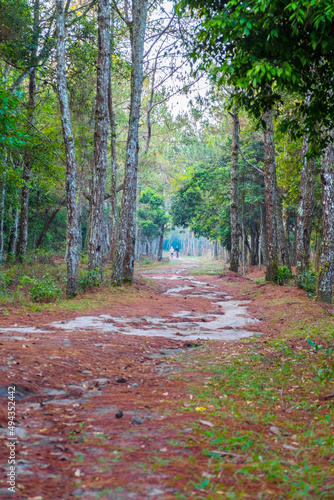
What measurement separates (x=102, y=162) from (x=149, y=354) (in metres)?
8.98

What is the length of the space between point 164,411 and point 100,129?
11640 mm

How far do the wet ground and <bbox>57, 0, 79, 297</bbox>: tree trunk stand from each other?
398cm

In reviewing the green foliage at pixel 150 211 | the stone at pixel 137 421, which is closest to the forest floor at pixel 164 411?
the stone at pixel 137 421

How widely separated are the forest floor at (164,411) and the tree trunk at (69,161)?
147 inches

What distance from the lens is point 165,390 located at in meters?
4.30

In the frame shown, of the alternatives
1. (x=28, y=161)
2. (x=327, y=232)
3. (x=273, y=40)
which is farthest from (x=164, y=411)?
(x=28, y=161)

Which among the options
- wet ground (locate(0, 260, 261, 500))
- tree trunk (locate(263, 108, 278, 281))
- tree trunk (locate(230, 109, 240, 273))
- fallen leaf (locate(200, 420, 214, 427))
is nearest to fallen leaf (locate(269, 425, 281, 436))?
fallen leaf (locate(200, 420, 214, 427))

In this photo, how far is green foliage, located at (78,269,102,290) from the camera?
12930 mm

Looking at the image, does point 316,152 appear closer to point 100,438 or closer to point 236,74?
point 236,74

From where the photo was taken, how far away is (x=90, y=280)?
42.7ft

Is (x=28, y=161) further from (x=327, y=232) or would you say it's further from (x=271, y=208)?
(x=327, y=232)

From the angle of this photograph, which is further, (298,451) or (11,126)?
(11,126)

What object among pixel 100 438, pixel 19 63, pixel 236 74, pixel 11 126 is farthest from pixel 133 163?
pixel 100 438

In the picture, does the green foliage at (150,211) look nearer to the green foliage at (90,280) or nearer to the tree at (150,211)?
the tree at (150,211)
